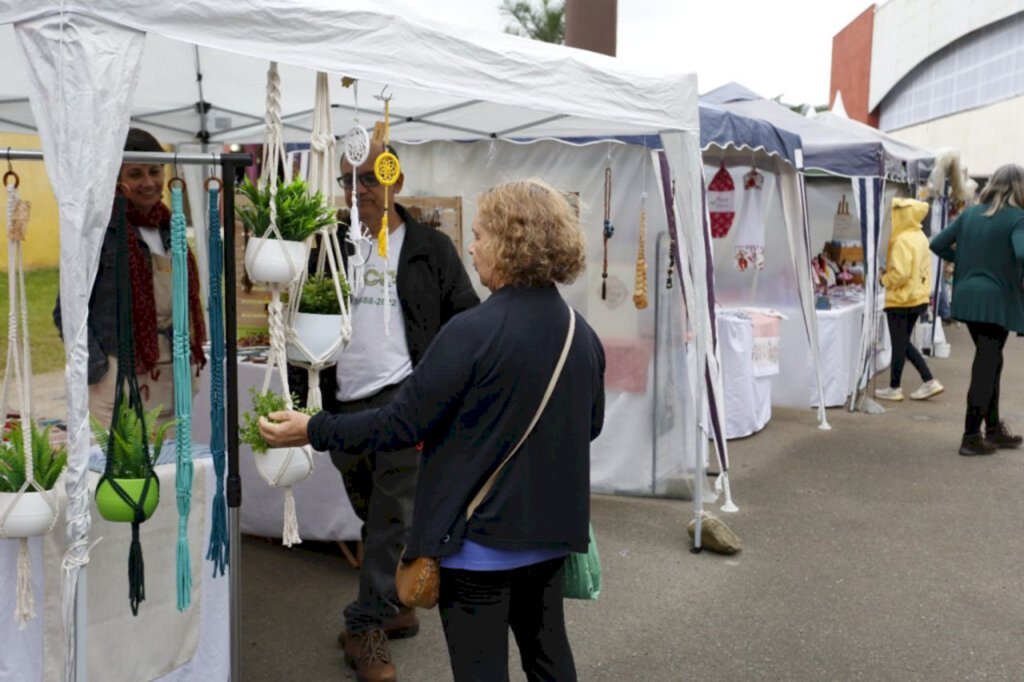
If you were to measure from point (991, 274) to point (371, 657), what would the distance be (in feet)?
15.8

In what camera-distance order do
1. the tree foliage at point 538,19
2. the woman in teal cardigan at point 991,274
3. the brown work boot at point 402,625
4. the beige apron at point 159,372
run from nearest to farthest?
the beige apron at point 159,372 → the brown work boot at point 402,625 → the woman in teal cardigan at point 991,274 → the tree foliage at point 538,19

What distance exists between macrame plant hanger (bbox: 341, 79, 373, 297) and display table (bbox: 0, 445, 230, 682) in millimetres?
747

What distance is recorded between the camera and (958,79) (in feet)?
102

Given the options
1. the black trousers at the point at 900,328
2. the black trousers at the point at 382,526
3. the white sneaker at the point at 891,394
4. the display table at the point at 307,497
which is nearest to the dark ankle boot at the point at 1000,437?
the black trousers at the point at 900,328

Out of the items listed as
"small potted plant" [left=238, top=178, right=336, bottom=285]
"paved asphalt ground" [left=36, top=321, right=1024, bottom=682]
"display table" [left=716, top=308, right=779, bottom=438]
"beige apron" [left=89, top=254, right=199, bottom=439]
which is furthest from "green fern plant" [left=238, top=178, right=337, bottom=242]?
"display table" [left=716, top=308, right=779, bottom=438]

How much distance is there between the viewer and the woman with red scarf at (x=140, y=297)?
2.87 meters

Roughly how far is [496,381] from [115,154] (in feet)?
3.45

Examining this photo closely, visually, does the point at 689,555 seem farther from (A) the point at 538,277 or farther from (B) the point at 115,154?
(B) the point at 115,154

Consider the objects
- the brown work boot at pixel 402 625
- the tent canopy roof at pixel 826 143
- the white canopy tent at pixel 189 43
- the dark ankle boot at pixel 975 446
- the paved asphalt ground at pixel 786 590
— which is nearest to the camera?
the white canopy tent at pixel 189 43

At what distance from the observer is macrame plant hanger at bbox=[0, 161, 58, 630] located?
218 cm

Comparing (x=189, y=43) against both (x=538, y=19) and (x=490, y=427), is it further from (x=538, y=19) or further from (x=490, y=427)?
(x=538, y=19)

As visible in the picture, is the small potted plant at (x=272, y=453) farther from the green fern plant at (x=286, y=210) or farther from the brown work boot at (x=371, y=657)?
the brown work boot at (x=371, y=657)

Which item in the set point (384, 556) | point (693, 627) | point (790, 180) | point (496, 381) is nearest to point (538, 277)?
point (496, 381)

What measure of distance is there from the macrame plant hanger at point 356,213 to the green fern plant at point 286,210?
0.34m
